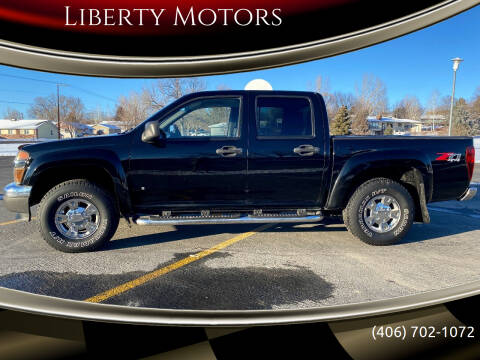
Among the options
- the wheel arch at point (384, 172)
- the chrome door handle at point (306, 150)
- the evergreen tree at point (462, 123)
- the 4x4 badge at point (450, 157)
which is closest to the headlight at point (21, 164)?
the chrome door handle at point (306, 150)

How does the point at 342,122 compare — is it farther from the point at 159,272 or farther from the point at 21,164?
the point at 21,164

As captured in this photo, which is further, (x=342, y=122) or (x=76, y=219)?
(x=342, y=122)

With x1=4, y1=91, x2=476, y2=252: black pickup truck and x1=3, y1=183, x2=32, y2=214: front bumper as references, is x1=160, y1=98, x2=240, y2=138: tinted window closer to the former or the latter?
x1=4, y1=91, x2=476, y2=252: black pickup truck

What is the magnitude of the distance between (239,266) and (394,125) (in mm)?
4540

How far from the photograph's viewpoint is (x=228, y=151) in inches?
151

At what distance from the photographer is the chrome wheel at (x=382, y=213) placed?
4105 millimetres

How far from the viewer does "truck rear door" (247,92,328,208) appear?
3918 millimetres

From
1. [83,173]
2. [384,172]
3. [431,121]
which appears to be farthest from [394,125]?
[83,173]

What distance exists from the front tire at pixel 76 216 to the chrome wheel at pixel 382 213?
3.29m

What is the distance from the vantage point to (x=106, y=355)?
204 centimetres

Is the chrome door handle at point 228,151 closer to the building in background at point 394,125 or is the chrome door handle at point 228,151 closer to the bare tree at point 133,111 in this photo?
the bare tree at point 133,111

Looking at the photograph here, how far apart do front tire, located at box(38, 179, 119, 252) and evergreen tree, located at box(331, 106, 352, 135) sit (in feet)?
10.7

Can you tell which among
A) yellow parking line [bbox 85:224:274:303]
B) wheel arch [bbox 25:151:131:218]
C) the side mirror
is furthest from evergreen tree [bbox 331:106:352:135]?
wheel arch [bbox 25:151:131:218]

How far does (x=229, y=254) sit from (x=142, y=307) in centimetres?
136
